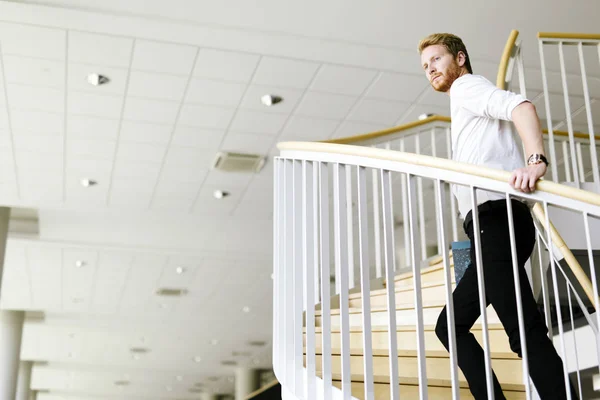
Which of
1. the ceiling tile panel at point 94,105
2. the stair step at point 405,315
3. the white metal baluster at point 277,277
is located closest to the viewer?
the white metal baluster at point 277,277

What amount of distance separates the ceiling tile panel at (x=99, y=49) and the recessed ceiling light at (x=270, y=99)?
1252 millimetres

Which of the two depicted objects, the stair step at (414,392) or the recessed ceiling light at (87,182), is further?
the recessed ceiling light at (87,182)

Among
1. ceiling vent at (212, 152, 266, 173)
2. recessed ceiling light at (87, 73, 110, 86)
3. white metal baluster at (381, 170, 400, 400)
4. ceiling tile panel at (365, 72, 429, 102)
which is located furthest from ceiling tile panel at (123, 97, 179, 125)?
white metal baluster at (381, 170, 400, 400)

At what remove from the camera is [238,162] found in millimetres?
7258

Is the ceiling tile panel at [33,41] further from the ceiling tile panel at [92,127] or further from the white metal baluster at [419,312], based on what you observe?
the white metal baluster at [419,312]

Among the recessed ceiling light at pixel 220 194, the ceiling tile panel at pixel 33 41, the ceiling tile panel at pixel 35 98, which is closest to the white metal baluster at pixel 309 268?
the ceiling tile panel at pixel 33 41

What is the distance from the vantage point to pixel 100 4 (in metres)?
4.75

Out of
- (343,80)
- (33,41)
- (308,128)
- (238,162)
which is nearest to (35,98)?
(33,41)

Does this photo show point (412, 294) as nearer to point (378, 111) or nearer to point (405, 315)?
point (405, 315)

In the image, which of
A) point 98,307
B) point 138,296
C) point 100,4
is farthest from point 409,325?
point 98,307

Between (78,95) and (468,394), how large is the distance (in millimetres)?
4565

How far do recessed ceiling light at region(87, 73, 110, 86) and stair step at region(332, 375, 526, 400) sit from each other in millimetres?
3871

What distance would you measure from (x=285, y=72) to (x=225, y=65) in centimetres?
51

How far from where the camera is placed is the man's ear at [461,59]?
2301mm
